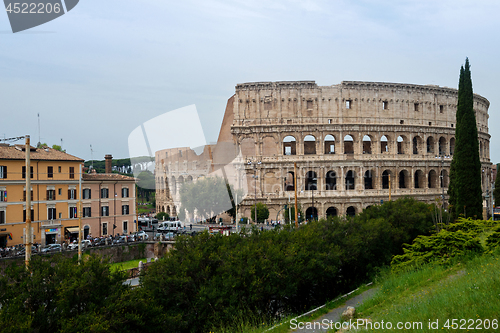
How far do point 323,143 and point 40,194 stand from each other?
30149 mm

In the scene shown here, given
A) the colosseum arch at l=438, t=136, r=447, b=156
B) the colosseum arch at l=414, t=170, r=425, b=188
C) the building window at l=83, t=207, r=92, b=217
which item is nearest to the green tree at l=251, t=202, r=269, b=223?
the building window at l=83, t=207, r=92, b=217

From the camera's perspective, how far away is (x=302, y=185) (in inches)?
1854

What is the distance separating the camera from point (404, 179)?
52.9 metres

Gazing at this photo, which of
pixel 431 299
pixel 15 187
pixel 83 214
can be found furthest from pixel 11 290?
pixel 83 214

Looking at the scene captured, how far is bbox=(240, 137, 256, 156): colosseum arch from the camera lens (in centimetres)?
4778

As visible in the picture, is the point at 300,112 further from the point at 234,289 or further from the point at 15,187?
the point at 234,289

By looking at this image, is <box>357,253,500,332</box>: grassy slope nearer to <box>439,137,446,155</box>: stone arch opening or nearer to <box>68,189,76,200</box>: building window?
<box>68,189,76,200</box>: building window

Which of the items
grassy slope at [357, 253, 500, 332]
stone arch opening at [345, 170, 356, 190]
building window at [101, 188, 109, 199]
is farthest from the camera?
stone arch opening at [345, 170, 356, 190]

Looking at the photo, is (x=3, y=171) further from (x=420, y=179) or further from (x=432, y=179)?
(x=432, y=179)

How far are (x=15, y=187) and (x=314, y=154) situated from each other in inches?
1223

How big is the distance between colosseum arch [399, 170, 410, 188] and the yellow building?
1467 inches

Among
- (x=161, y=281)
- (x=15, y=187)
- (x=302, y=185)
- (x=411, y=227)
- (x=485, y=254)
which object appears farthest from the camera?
A: (x=302, y=185)

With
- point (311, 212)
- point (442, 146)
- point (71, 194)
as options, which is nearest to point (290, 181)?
point (311, 212)

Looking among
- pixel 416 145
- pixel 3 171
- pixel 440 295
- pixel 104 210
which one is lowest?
pixel 440 295
